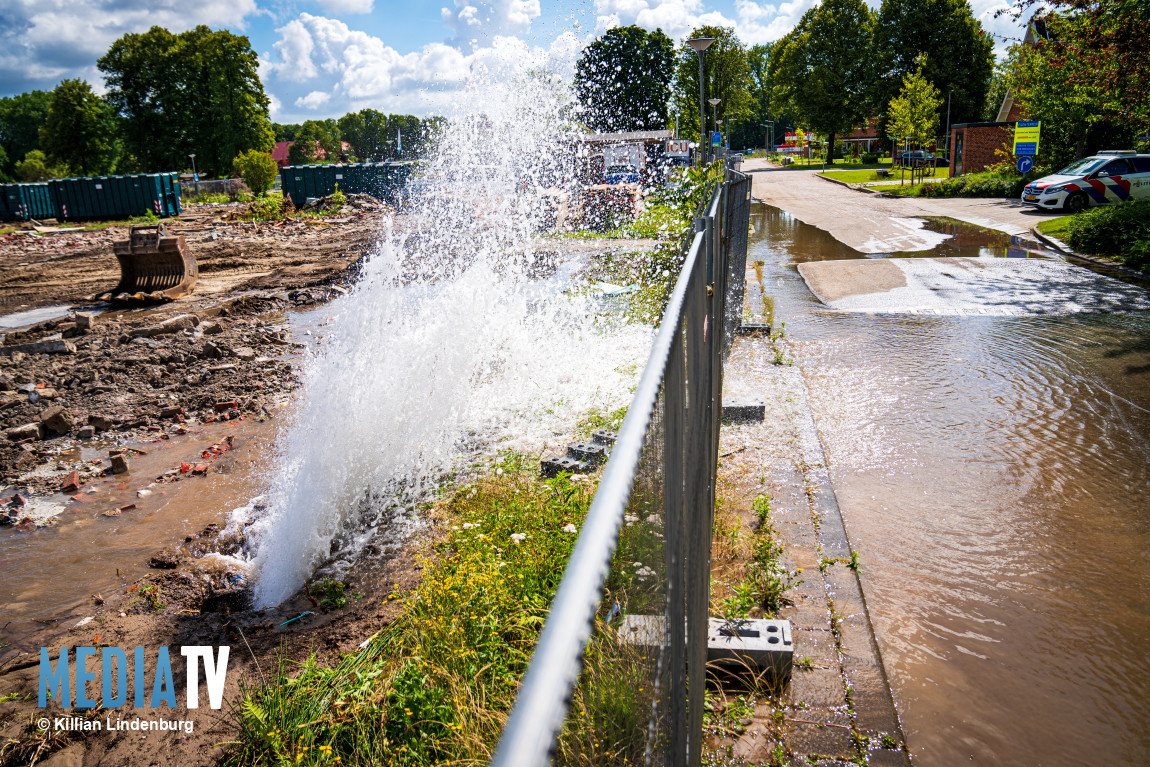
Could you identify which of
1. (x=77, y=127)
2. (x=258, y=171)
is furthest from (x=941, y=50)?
(x=77, y=127)

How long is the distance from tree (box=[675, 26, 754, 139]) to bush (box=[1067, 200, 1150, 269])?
57267 mm

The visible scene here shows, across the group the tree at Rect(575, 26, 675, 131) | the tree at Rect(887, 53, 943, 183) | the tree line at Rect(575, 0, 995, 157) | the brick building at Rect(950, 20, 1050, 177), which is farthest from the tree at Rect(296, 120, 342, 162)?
the brick building at Rect(950, 20, 1050, 177)

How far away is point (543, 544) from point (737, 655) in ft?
4.36

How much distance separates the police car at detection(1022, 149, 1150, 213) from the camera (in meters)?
20.7

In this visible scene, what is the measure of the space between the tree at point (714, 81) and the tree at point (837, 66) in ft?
33.7

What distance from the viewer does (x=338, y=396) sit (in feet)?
22.7

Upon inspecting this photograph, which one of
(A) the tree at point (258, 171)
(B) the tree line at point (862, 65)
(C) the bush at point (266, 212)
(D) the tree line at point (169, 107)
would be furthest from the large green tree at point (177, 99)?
(C) the bush at point (266, 212)

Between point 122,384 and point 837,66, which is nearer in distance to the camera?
point 122,384

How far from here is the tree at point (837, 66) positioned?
66.7 m

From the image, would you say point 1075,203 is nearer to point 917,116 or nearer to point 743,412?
point 917,116

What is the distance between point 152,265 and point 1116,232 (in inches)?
846

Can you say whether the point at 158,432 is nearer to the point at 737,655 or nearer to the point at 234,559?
the point at 234,559

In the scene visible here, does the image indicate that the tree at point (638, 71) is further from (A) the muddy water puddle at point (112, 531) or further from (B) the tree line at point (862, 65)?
(A) the muddy water puddle at point (112, 531)

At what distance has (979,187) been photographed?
29016 mm
